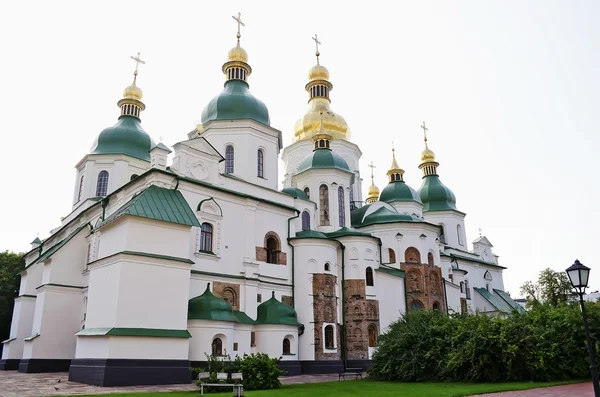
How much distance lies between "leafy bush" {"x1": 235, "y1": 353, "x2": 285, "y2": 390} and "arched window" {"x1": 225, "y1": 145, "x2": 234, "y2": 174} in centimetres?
1213

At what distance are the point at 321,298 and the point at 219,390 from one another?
10.6 meters

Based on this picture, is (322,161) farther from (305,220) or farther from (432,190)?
(432,190)

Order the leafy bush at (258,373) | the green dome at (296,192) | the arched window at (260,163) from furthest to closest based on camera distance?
the green dome at (296,192), the arched window at (260,163), the leafy bush at (258,373)

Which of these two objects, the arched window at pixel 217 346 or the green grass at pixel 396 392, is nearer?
the green grass at pixel 396 392

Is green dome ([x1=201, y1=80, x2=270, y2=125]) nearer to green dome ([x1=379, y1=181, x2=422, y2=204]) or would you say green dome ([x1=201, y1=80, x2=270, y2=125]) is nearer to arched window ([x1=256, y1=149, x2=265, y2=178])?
arched window ([x1=256, y1=149, x2=265, y2=178])

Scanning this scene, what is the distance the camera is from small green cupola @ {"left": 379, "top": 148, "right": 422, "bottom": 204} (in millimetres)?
35562

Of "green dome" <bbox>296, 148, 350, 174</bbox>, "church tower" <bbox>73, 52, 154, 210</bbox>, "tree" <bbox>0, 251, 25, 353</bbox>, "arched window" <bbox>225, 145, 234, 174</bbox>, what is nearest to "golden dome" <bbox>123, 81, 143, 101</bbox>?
"church tower" <bbox>73, 52, 154, 210</bbox>

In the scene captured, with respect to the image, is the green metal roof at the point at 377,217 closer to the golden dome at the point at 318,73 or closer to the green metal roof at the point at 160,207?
the golden dome at the point at 318,73

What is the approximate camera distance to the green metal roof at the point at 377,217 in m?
29.6

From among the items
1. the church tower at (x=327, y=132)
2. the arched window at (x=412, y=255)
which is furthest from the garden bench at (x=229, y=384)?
the church tower at (x=327, y=132)

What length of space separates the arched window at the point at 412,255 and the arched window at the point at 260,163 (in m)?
A: 10.4

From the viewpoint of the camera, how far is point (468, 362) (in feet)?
54.1

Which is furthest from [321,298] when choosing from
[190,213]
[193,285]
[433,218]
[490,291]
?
[490,291]

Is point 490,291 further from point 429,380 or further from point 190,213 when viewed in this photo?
point 190,213
